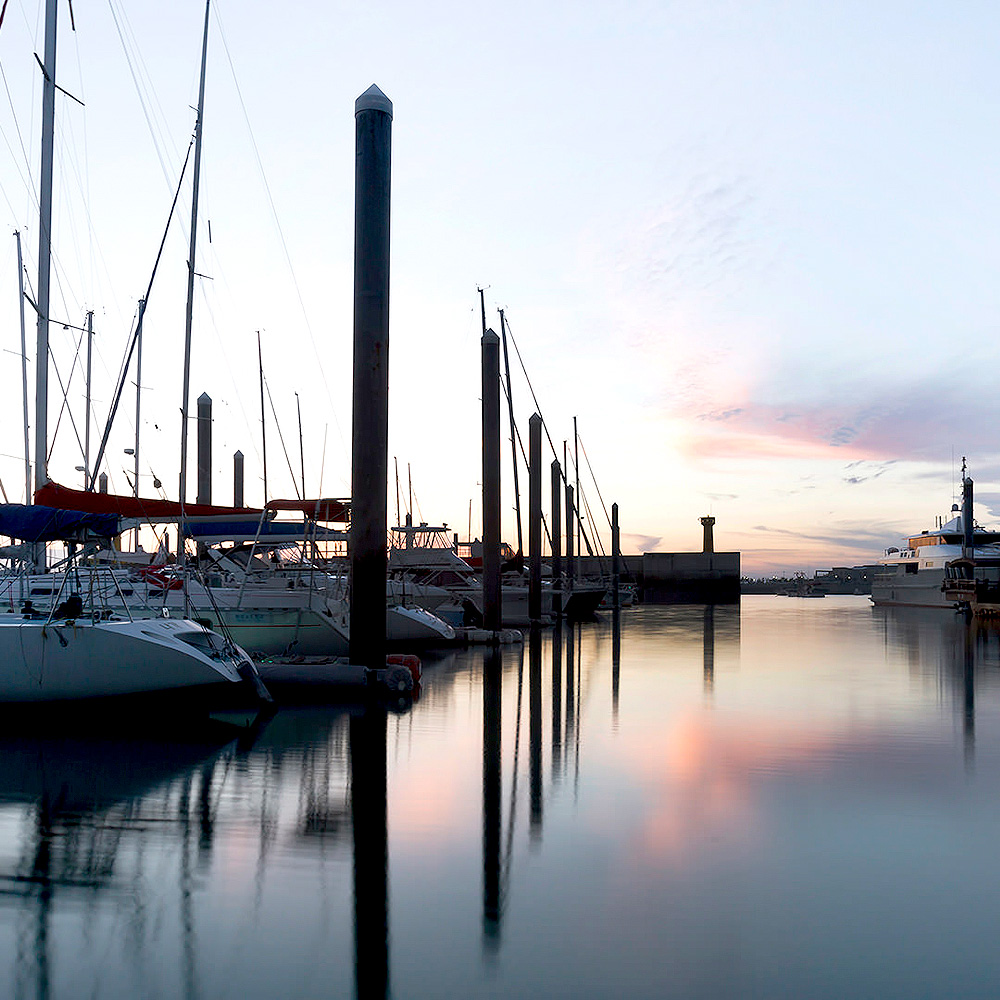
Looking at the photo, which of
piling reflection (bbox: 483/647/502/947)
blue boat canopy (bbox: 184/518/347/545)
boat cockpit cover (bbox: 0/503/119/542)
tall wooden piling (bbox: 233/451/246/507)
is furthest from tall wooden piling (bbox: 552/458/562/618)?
boat cockpit cover (bbox: 0/503/119/542)

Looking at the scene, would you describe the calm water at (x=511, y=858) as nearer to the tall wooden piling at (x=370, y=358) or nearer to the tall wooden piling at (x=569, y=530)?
the tall wooden piling at (x=370, y=358)

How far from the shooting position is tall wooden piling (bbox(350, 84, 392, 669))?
13.9m

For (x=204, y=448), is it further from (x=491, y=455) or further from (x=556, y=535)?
(x=556, y=535)

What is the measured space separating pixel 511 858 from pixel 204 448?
2933 cm

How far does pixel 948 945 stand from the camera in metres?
5.29

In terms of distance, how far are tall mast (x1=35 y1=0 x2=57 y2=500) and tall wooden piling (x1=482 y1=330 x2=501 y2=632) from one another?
10726 mm

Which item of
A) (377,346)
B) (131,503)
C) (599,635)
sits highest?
(377,346)

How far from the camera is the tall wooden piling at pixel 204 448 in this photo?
33125 millimetres

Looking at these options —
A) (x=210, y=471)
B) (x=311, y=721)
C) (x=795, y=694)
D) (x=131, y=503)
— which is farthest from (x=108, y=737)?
(x=210, y=471)

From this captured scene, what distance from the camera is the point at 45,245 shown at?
17781 millimetres

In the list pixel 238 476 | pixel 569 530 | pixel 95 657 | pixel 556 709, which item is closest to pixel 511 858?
pixel 95 657

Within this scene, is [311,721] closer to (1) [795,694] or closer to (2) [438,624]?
(1) [795,694]

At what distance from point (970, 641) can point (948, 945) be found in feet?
92.3

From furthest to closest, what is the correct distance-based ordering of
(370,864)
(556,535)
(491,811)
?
(556,535) < (491,811) < (370,864)
